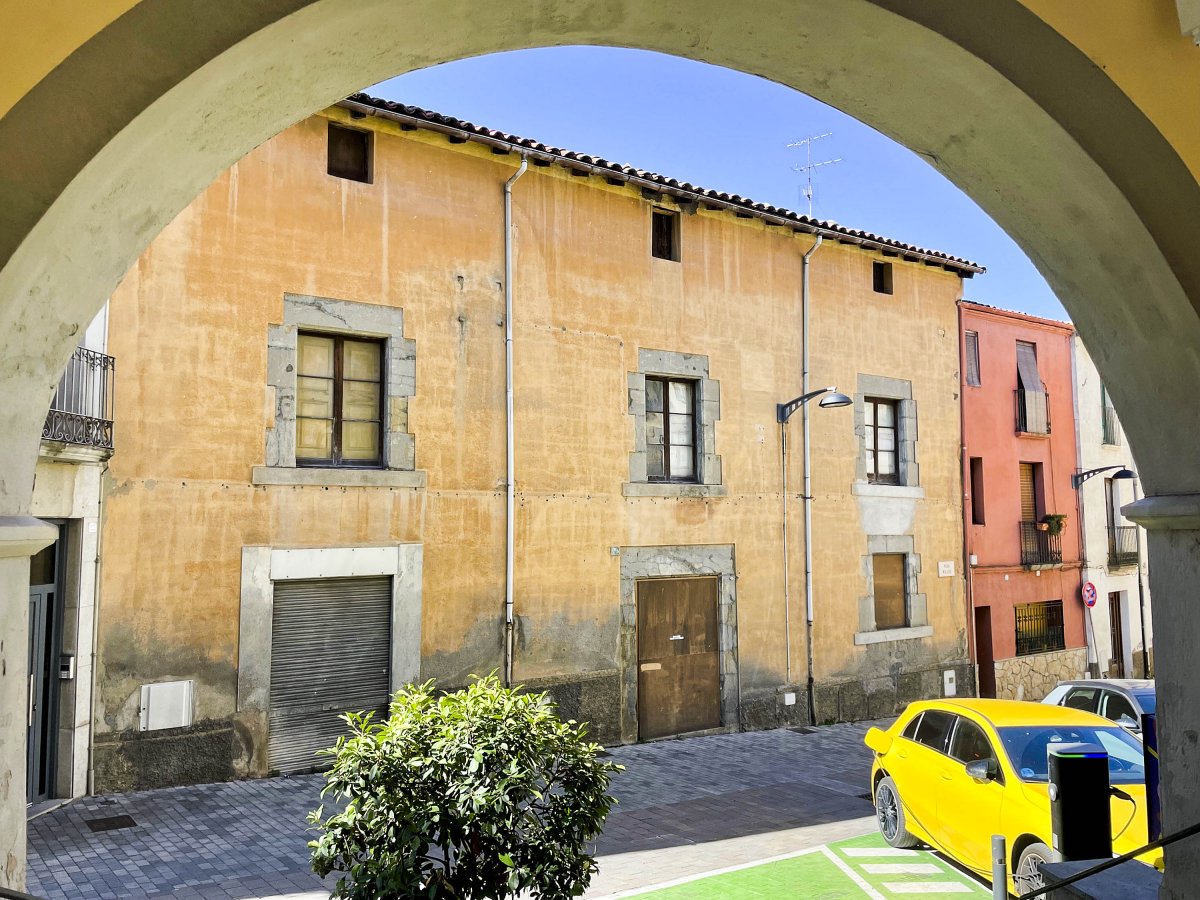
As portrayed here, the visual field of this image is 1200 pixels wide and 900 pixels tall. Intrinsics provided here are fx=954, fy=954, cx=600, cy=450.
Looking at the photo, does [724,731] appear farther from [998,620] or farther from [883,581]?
[998,620]

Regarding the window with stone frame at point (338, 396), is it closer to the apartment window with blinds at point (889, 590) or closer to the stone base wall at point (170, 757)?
the stone base wall at point (170, 757)

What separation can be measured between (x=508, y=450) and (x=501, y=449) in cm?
10

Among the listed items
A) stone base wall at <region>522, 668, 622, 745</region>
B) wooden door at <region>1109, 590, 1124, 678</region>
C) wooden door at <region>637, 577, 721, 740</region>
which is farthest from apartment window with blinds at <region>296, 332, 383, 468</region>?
wooden door at <region>1109, 590, 1124, 678</region>

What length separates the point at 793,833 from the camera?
31.7 ft

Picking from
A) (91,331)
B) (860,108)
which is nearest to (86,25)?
(860,108)

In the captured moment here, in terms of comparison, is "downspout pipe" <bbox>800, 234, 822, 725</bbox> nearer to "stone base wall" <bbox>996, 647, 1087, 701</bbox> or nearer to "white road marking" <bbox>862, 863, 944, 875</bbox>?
"stone base wall" <bbox>996, 647, 1087, 701</bbox>

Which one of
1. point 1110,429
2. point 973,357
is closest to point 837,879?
point 973,357

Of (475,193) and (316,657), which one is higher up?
(475,193)

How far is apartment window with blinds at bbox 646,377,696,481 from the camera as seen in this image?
14.8 metres

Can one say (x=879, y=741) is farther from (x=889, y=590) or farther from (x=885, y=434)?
(x=885, y=434)

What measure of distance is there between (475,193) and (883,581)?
1017 cm

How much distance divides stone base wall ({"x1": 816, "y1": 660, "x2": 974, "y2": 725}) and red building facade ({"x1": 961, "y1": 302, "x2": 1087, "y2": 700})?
0.86m

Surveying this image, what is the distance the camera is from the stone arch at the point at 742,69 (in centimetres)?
225

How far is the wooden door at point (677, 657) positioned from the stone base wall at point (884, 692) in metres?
2.41
